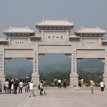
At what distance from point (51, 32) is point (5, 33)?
5.18m

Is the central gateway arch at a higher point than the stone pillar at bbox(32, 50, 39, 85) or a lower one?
higher

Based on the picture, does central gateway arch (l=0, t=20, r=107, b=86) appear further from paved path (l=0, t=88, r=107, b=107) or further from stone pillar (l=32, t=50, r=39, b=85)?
paved path (l=0, t=88, r=107, b=107)

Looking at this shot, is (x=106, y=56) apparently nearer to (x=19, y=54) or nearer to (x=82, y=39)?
(x=82, y=39)

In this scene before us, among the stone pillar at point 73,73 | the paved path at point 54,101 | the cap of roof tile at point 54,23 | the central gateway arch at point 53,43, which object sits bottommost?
the paved path at point 54,101

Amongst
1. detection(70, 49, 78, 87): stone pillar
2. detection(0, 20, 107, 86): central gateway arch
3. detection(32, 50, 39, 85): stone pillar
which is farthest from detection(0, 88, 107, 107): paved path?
detection(0, 20, 107, 86): central gateway arch

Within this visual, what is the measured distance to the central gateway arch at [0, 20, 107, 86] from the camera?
164 ft

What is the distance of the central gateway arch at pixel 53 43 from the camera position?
164 feet

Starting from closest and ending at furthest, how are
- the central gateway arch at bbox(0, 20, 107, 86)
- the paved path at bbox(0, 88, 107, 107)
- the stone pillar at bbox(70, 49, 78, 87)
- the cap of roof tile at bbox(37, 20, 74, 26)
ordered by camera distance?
the paved path at bbox(0, 88, 107, 107) → the stone pillar at bbox(70, 49, 78, 87) → the central gateway arch at bbox(0, 20, 107, 86) → the cap of roof tile at bbox(37, 20, 74, 26)

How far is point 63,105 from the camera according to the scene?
70.1ft

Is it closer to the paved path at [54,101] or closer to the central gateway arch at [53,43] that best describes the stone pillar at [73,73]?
the central gateway arch at [53,43]

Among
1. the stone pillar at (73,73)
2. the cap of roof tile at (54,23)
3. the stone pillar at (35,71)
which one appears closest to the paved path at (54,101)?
the stone pillar at (35,71)

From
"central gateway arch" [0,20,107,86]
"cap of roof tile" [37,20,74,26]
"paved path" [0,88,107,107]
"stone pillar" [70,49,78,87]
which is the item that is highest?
"cap of roof tile" [37,20,74,26]

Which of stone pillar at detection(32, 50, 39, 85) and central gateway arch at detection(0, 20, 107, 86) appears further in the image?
central gateway arch at detection(0, 20, 107, 86)

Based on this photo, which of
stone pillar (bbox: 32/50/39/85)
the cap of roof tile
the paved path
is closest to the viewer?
the paved path
